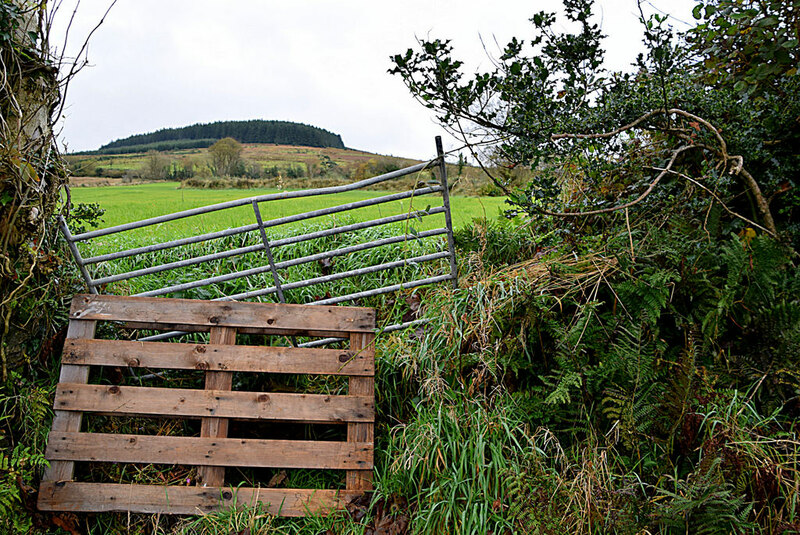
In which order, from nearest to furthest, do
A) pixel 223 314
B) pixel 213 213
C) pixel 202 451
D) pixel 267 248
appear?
pixel 202 451
pixel 223 314
pixel 267 248
pixel 213 213

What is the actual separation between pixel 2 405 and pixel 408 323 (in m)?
3.08

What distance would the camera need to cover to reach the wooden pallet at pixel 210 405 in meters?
3.55

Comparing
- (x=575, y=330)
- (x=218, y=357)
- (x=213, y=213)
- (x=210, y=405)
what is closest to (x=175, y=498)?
(x=210, y=405)

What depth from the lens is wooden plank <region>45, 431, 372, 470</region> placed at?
3.64 metres

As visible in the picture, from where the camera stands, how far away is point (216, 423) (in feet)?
12.2

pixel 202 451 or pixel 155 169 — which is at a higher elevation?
pixel 155 169

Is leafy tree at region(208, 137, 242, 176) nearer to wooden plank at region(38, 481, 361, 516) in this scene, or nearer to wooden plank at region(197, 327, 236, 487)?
wooden plank at region(197, 327, 236, 487)

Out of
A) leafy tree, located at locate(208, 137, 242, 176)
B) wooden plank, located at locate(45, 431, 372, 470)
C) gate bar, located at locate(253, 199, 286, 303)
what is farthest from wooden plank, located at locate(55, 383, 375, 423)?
leafy tree, located at locate(208, 137, 242, 176)

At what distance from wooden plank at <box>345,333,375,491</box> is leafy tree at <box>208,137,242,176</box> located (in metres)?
12.3

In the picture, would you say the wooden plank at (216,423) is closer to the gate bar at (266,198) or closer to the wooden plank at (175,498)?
the wooden plank at (175,498)

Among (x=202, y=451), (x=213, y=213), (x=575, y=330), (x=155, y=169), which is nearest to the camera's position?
(x=575, y=330)

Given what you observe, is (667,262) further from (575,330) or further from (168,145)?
(168,145)

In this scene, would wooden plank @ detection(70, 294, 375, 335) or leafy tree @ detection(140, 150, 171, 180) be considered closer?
wooden plank @ detection(70, 294, 375, 335)

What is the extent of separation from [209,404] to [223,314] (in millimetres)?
691
